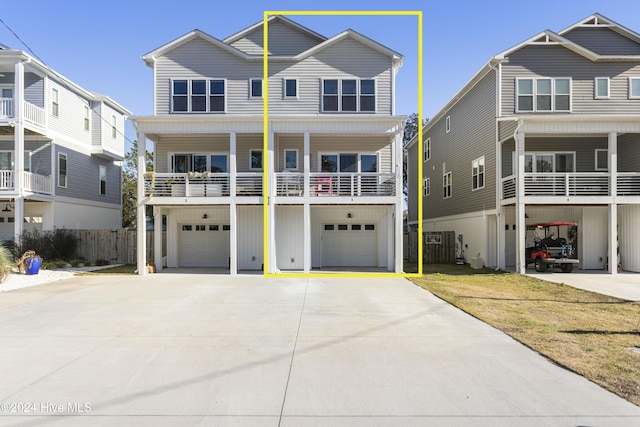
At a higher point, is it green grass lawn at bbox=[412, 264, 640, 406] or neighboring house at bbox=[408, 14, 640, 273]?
neighboring house at bbox=[408, 14, 640, 273]

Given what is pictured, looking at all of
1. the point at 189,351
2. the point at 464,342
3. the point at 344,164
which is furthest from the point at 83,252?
the point at 464,342

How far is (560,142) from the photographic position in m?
19.6

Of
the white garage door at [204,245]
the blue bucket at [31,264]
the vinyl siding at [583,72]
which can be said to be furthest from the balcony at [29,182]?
the vinyl siding at [583,72]

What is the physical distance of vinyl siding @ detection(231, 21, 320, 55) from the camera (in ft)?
65.3

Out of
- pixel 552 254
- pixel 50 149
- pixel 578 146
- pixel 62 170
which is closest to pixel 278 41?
pixel 50 149

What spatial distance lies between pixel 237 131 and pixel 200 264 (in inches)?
269

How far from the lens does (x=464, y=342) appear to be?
22.8 ft

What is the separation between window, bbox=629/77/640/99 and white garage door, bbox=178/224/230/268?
20.5m

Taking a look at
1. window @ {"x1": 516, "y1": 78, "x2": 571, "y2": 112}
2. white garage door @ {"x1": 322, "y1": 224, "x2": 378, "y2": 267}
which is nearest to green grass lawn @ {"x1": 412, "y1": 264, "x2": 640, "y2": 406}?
white garage door @ {"x1": 322, "y1": 224, "x2": 378, "y2": 267}

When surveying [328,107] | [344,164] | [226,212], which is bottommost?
[226,212]

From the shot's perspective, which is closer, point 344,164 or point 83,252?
point 344,164

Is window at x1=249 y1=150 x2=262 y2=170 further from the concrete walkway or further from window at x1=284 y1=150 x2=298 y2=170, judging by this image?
the concrete walkway

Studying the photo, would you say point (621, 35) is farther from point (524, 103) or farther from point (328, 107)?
point (328, 107)

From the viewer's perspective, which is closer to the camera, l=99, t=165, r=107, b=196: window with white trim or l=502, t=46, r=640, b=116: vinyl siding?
l=502, t=46, r=640, b=116: vinyl siding
